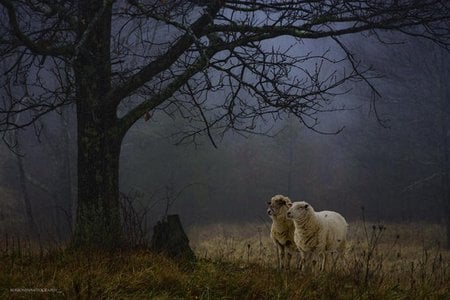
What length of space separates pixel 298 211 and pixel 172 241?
2159 mm

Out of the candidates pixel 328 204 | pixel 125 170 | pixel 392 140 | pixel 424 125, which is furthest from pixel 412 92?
pixel 125 170

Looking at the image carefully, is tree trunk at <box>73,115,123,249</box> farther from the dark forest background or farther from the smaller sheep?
the dark forest background

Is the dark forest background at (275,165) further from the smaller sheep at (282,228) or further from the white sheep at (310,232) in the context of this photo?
the white sheep at (310,232)

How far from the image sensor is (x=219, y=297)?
13.8 ft

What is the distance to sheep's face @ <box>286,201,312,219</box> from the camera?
22.5 ft

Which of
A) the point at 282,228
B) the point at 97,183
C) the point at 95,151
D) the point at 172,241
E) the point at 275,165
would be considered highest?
the point at 275,165

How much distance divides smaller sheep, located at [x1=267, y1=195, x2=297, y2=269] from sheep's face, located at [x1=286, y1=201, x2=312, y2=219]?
35 centimetres

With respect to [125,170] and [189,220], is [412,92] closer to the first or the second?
[189,220]

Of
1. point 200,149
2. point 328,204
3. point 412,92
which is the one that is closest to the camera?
point 412,92

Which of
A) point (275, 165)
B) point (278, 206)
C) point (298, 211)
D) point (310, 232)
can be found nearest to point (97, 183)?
point (278, 206)

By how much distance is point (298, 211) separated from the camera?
272 inches

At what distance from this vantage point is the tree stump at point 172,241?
19.5 ft

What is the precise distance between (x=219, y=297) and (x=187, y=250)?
1.89 metres

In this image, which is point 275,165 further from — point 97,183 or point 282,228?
point 97,183
